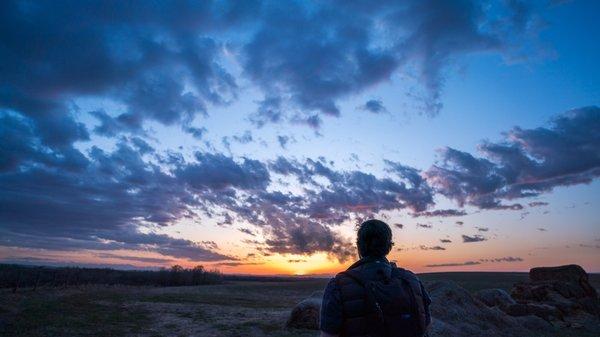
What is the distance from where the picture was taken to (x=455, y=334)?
18672mm

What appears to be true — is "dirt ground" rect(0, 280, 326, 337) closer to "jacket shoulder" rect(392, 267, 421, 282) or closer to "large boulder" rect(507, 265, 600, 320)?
"large boulder" rect(507, 265, 600, 320)

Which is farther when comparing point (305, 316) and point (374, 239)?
point (305, 316)

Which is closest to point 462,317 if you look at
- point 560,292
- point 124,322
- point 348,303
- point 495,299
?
point 495,299

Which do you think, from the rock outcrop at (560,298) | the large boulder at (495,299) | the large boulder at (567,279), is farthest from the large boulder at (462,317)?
the large boulder at (567,279)

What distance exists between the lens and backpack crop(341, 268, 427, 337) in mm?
3746

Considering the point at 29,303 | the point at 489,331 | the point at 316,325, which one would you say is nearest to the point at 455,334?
the point at 489,331

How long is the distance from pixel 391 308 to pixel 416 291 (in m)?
0.40

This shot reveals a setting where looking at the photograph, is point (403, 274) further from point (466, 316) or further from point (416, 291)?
point (466, 316)

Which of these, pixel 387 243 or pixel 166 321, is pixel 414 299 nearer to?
pixel 387 243

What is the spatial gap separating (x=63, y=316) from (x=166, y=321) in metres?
6.35

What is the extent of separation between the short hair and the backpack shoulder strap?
236 mm

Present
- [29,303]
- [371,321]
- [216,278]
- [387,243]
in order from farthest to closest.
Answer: [216,278]
[29,303]
[387,243]
[371,321]

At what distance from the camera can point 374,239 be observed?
4203 millimetres

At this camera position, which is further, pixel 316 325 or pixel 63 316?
pixel 63 316
